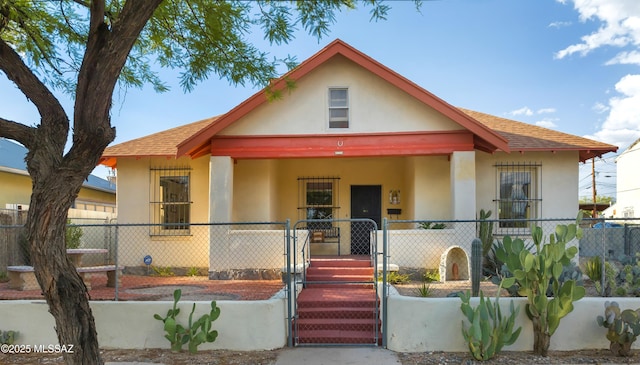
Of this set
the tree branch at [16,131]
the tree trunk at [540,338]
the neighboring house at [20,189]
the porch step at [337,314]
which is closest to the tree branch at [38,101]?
the tree branch at [16,131]

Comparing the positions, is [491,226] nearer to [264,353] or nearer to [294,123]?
[294,123]

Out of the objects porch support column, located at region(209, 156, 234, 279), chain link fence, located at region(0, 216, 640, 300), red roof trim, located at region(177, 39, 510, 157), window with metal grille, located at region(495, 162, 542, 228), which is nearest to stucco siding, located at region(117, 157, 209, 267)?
chain link fence, located at region(0, 216, 640, 300)

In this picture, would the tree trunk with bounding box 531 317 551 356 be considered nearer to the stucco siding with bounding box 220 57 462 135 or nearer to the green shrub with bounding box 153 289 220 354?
the green shrub with bounding box 153 289 220 354

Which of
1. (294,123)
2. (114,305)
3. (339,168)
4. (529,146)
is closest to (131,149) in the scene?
(294,123)

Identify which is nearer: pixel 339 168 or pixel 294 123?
pixel 294 123

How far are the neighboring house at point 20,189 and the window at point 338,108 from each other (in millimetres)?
6837

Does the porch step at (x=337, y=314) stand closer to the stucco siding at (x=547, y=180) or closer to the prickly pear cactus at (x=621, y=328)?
the prickly pear cactus at (x=621, y=328)

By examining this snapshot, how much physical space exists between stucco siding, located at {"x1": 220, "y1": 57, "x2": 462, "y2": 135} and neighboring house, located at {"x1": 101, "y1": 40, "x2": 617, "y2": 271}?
0.02 meters

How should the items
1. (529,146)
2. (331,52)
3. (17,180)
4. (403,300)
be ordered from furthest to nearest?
(17,180)
(529,146)
(331,52)
(403,300)

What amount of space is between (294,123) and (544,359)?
7055 millimetres

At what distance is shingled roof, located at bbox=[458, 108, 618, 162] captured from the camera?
11.3 meters

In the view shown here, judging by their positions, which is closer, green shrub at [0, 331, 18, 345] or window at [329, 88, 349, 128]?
green shrub at [0, 331, 18, 345]

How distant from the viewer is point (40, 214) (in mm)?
4363

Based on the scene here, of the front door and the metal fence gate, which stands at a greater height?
the front door
